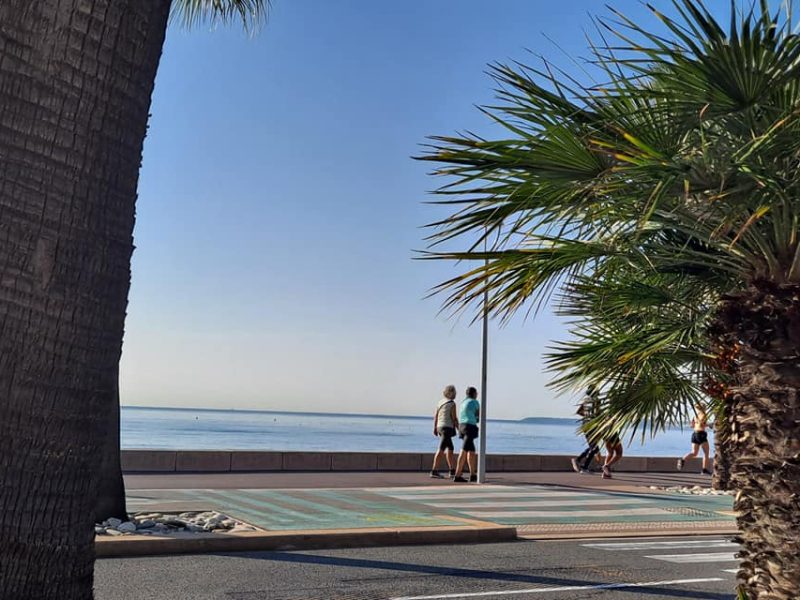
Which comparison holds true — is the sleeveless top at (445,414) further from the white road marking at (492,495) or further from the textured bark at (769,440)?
the textured bark at (769,440)

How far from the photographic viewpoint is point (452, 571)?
8477 mm

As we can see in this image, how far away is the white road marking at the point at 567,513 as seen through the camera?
40.9ft

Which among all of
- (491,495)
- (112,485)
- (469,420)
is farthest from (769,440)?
(469,420)

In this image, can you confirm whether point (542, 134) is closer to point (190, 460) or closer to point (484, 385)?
point (484, 385)

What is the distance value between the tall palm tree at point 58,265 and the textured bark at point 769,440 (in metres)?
3.84

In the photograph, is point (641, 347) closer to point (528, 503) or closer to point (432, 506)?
point (432, 506)

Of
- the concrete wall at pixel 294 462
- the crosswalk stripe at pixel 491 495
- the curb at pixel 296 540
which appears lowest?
the curb at pixel 296 540

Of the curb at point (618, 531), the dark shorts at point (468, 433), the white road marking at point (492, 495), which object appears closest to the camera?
the curb at point (618, 531)

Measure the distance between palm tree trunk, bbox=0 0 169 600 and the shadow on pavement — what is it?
6.32 m

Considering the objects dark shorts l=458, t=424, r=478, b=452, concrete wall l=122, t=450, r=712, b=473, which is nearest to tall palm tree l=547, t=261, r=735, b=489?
dark shorts l=458, t=424, r=478, b=452

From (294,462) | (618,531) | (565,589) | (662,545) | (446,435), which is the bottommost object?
(565,589)

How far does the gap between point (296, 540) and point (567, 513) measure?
16.2ft

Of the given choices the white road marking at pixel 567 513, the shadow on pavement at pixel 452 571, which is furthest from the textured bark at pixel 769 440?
the white road marking at pixel 567 513

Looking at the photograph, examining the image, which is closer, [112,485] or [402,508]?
[112,485]
